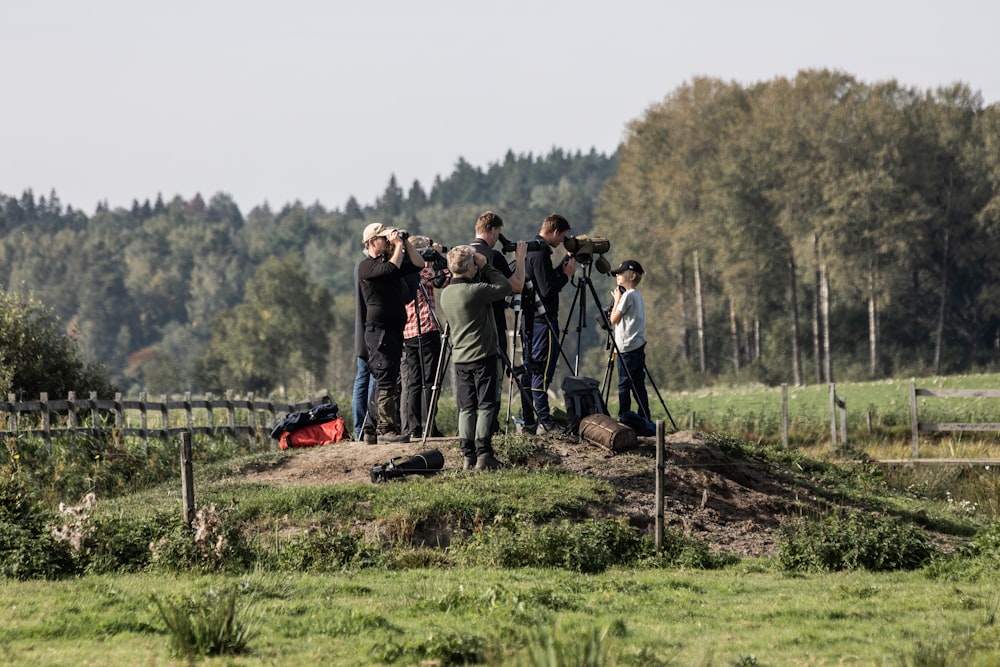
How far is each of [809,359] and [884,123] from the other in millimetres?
14721

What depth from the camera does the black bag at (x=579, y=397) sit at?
15477mm

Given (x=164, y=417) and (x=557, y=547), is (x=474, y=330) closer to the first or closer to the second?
(x=557, y=547)

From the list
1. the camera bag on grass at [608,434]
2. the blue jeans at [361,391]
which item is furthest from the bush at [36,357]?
the camera bag on grass at [608,434]

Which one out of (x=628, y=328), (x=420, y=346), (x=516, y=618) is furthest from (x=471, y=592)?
(x=628, y=328)

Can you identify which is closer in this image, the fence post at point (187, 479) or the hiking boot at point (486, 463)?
the fence post at point (187, 479)

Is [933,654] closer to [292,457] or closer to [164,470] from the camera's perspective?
[292,457]

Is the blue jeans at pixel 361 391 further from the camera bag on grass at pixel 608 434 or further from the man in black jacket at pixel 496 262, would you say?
the camera bag on grass at pixel 608 434

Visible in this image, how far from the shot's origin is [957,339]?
62.0 m

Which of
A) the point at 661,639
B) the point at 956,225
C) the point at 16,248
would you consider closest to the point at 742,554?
the point at 661,639

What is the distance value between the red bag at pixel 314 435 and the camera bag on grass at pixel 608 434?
12.6ft

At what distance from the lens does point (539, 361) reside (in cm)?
1488

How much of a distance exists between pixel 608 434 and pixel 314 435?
464 cm

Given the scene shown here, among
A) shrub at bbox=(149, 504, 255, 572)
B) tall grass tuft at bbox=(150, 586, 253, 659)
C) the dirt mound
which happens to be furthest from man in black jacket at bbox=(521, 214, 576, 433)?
tall grass tuft at bbox=(150, 586, 253, 659)

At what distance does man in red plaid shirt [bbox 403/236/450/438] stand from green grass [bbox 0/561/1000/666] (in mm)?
4491
